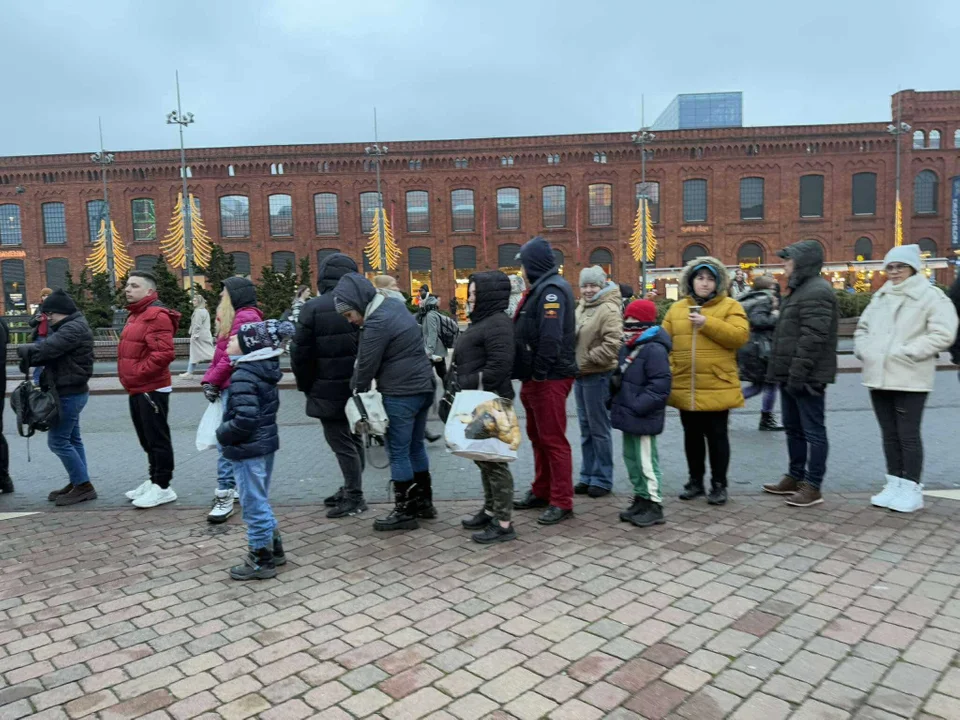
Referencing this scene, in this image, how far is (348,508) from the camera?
18.1 ft

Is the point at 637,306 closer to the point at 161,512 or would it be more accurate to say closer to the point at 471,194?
the point at 161,512

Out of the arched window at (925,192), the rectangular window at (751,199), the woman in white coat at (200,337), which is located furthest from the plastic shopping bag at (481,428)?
the arched window at (925,192)

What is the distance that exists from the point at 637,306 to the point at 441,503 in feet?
7.41

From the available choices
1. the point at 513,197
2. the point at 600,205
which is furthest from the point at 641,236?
the point at 513,197

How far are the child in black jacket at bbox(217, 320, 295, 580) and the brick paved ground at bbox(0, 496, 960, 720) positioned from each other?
22cm

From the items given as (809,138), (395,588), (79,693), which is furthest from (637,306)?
(809,138)

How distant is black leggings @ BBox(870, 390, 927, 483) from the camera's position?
5188mm

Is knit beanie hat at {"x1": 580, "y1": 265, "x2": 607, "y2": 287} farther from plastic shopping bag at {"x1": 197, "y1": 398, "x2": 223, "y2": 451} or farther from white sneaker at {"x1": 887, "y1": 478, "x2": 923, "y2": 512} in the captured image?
plastic shopping bag at {"x1": 197, "y1": 398, "x2": 223, "y2": 451}

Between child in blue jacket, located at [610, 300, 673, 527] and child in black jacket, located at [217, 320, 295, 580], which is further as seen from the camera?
child in blue jacket, located at [610, 300, 673, 527]

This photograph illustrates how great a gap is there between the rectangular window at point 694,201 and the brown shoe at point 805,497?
4346 cm

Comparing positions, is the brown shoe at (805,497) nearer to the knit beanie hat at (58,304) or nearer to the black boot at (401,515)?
the black boot at (401,515)

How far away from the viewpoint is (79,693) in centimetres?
305

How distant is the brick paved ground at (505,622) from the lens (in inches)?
115

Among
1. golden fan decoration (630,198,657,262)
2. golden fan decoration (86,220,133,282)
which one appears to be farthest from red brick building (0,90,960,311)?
golden fan decoration (86,220,133,282)
